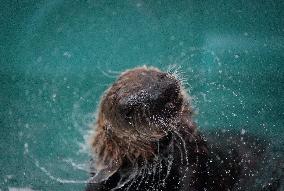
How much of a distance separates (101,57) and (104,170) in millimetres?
2184

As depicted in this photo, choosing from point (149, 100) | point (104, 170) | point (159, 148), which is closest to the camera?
point (149, 100)

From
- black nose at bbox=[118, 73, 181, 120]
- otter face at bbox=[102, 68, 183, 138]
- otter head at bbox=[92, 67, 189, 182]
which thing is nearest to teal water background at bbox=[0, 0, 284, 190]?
otter head at bbox=[92, 67, 189, 182]

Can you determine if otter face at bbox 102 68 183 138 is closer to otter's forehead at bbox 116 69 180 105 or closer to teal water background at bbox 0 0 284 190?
otter's forehead at bbox 116 69 180 105

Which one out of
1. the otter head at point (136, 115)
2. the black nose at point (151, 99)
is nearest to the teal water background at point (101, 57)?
the otter head at point (136, 115)

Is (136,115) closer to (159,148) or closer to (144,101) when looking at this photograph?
(144,101)

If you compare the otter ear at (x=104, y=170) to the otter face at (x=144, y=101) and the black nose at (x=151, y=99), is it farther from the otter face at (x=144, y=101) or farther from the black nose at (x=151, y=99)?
the black nose at (x=151, y=99)

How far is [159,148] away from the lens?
154 inches

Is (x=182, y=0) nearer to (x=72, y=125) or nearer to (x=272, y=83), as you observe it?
(x=272, y=83)

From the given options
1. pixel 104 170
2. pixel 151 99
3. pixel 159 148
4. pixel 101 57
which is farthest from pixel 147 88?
pixel 101 57

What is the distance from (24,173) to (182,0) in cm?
246

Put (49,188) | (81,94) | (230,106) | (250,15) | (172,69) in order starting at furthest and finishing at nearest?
(81,94), (250,15), (230,106), (49,188), (172,69)

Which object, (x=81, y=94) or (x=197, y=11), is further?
(x=81, y=94)

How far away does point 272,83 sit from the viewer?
5613 mm

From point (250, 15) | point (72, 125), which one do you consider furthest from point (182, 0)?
point (72, 125)
